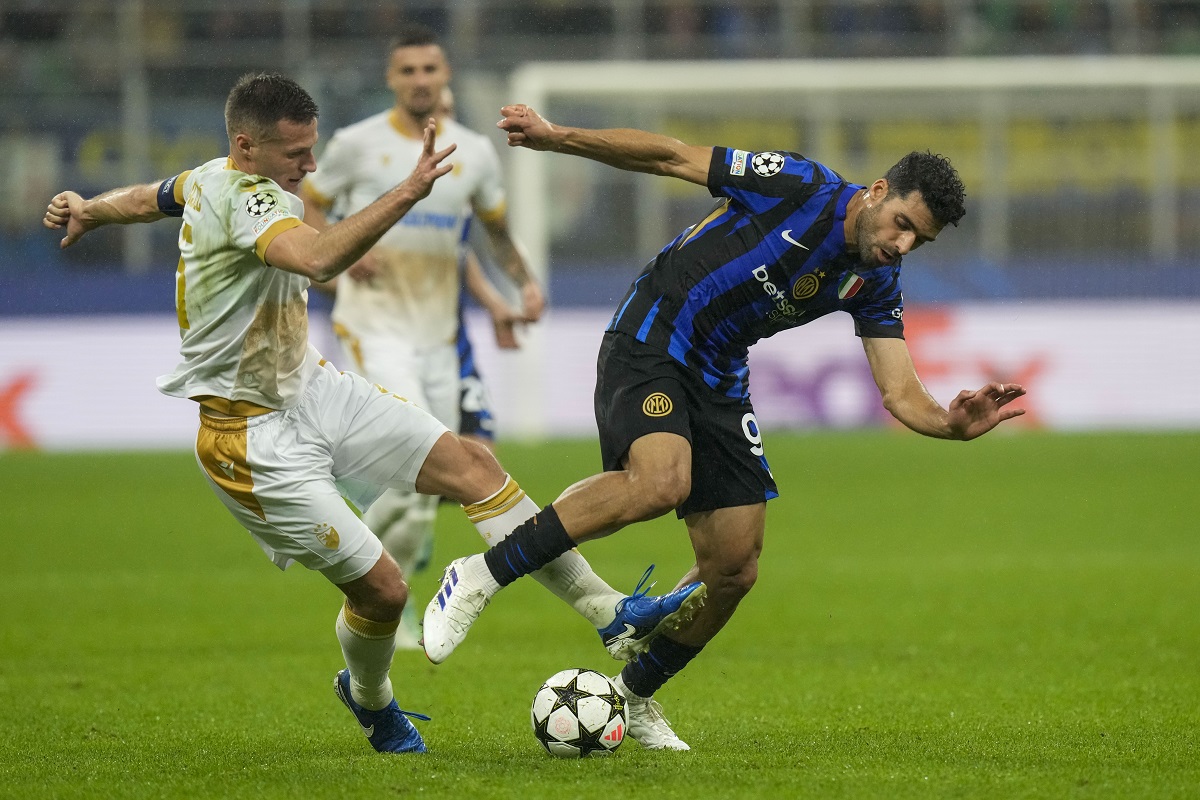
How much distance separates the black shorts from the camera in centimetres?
581

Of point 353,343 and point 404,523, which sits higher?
point 353,343

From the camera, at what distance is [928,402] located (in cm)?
593

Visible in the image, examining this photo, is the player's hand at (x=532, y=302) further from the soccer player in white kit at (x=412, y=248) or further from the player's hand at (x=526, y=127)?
the player's hand at (x=526, y=127)

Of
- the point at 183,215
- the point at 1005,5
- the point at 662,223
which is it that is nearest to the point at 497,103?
the point at 662,223

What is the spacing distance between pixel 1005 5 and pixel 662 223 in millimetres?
7022

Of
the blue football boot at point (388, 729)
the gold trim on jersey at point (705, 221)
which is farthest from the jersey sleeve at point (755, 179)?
the blue football boot at point (388, 729)

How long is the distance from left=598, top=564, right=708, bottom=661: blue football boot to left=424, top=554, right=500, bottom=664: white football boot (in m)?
0.47

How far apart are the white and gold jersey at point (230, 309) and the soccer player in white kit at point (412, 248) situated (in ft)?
9.43

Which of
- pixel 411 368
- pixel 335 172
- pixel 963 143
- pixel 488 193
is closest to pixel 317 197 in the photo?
pixel 335 172

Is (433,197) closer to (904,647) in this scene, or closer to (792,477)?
(904,647)

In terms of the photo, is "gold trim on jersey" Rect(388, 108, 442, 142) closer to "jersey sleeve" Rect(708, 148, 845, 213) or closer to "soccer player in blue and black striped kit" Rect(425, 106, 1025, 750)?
"soccer player in blue and black striped kit" Rect(425, 106, 1025, 750)

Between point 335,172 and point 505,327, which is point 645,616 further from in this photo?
point 335,172

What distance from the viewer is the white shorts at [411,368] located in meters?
8.52

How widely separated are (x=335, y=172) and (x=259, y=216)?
3549 mm
